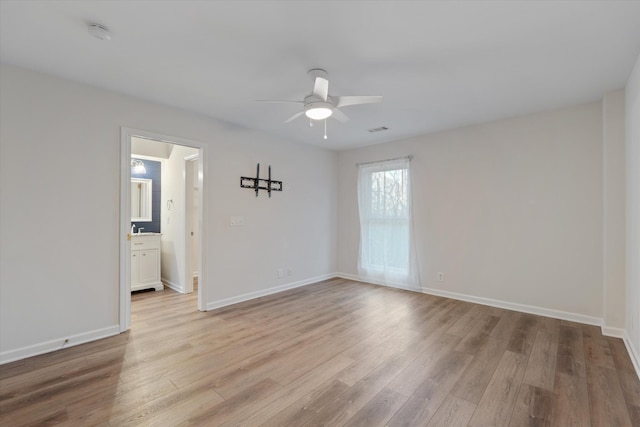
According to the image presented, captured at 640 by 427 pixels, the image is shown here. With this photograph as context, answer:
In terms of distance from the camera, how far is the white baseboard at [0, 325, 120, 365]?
2395 mm

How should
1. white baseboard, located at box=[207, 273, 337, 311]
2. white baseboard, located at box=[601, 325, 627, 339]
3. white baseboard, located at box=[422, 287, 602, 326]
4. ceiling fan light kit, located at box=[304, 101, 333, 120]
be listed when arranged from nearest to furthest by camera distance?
ceiling fan light kit, located at box=[304, 101, 333, 120]
white baseboard, located at box=[601, 325, 627, 339]
white baseboard, located at box=[422, 287, 602, 326]
white baseboard, located at box=[207, 273, 337, 311]

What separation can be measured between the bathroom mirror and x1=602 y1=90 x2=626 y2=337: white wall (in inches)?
251

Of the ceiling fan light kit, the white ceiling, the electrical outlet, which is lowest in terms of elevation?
the electrical outlet

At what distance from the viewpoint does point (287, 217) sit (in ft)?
15.6

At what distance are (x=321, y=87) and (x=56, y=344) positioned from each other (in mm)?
3284

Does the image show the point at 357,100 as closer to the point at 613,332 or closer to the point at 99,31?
the point at 99,31

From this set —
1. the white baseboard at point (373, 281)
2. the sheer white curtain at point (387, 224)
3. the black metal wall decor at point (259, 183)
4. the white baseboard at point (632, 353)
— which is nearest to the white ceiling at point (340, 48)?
the black metal wall decor at point (259, 183)

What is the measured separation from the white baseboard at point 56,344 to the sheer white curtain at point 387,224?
12.2ft

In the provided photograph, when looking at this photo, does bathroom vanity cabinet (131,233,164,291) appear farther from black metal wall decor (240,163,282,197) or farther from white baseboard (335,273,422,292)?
white baseboard (335,273,422,292)

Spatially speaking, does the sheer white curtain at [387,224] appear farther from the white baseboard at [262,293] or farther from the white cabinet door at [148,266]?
the white cabinet door at [148,266]

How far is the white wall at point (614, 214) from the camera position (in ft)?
9.37

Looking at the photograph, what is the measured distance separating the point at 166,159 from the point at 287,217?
93.9 inches

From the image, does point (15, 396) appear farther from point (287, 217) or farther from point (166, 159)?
point (166, 159)

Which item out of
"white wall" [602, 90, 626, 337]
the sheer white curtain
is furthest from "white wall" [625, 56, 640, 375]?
the sheer white curtain
